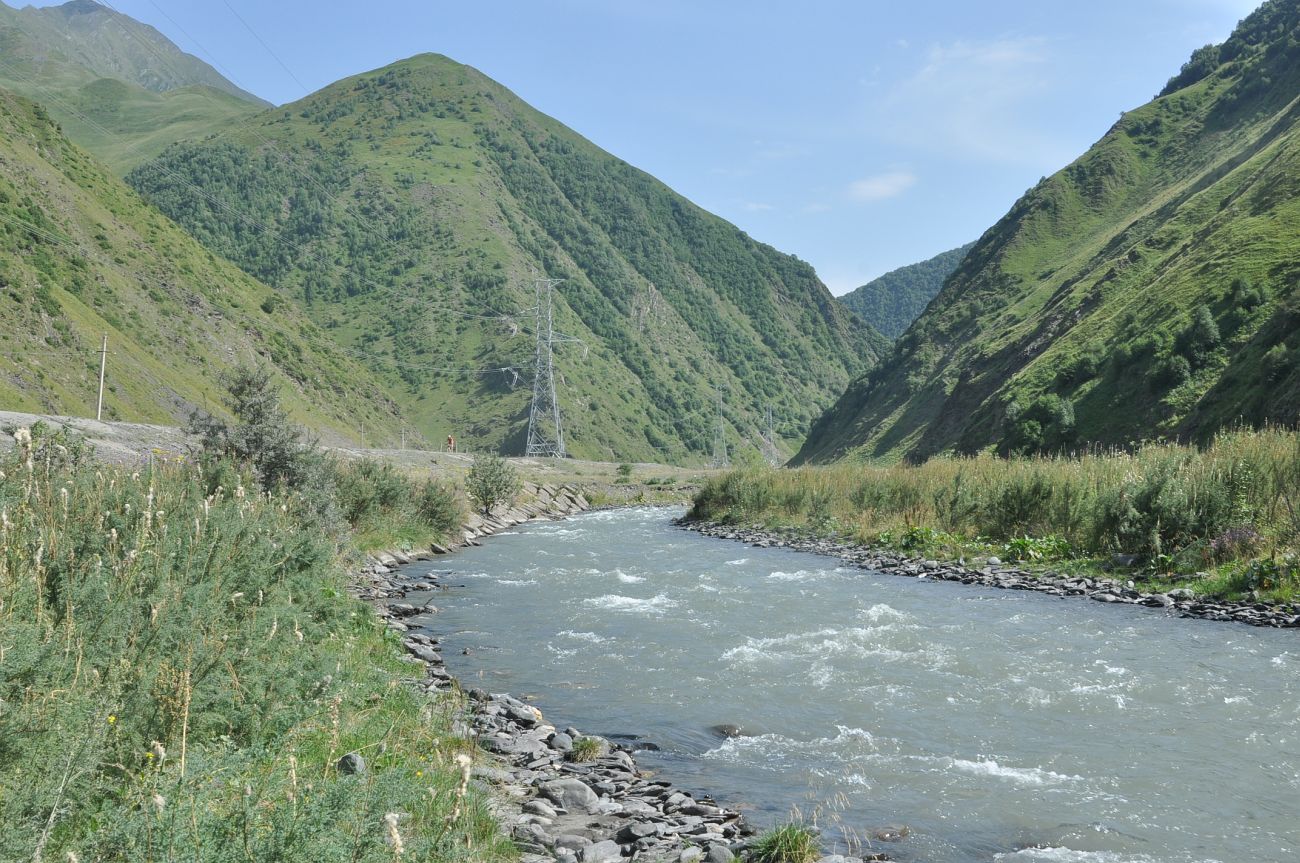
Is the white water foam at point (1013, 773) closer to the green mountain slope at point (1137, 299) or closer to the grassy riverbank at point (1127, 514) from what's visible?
the grassy riverbank at point (1127, 514)

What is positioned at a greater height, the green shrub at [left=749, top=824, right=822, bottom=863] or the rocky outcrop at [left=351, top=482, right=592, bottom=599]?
the green shrub at [left=749, top=824, right=822, bottom=863]

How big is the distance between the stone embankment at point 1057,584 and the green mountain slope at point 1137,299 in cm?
1581

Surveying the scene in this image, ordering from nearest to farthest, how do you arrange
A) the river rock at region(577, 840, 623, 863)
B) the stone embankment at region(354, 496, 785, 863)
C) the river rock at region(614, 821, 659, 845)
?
the river rock at region(577, 840, 623, 863)
the stone embankment at region(354, 496, 785, 863)
the river rock at region(614, 821, 659, 845)

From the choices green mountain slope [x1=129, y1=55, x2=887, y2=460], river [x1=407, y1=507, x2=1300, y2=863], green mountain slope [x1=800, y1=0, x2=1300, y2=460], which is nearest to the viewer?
river [x1=407, y1=507, x2=1300, y2=863]

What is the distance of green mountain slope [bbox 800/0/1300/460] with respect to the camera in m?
41.5

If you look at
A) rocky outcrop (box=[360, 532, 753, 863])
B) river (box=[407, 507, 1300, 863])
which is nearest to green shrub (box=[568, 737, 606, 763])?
rocky outcrop (box=[360, 532, 753, 863])

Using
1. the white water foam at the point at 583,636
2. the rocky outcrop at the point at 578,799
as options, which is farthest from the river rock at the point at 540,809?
the white water foam at the point at 583,636

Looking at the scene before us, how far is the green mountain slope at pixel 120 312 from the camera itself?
153 feet

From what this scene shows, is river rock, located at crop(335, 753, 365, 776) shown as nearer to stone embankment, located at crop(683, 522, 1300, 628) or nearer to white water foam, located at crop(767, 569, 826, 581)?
stone embankment, located at crop(683, 522, 1300, 628)

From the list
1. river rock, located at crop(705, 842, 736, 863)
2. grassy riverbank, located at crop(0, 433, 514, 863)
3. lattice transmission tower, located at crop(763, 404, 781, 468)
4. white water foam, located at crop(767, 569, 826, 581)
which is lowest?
lattice transmission tower, located at crop(763, 404, 781, 468)

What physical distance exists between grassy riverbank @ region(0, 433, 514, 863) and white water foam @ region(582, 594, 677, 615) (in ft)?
22.7

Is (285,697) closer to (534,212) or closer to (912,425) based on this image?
(912,425)

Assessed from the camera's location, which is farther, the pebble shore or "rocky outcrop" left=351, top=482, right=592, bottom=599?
"rocky outcrop" left=351, top=482, right=592, bottom=599

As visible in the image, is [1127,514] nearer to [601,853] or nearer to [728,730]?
[728,730]
